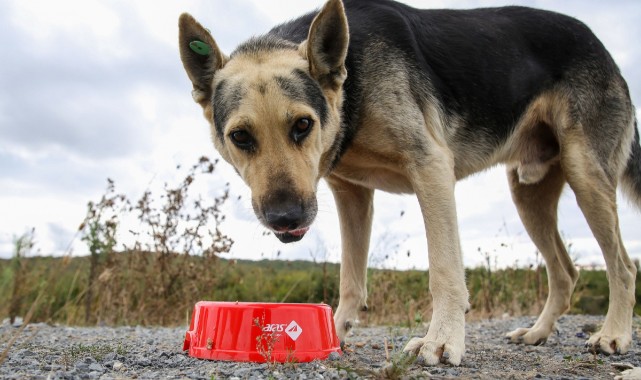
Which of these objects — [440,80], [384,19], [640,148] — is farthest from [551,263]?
[384,19]

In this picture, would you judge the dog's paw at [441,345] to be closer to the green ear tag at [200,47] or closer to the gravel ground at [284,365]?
the gravel ground at [284,365]

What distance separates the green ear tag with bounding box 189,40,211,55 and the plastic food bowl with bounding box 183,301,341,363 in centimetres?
168

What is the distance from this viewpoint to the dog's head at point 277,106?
11.6 ft

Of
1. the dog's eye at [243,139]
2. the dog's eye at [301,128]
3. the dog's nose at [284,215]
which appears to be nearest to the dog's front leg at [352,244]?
the dog's eye at [301,128]

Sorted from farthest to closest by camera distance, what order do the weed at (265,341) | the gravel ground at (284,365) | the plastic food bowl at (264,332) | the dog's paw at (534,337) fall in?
the dog's paw at (534,337) → the plastic food bowl at (264,332) → the weed at (265,341) → the gravel ground at (284,365)

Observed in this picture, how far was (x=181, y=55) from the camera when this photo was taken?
419 cm

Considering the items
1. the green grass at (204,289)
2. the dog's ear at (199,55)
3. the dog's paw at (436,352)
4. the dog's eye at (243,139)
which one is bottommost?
the dog's paw at (436,352)

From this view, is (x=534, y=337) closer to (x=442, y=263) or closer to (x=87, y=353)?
(x=442, y=263)

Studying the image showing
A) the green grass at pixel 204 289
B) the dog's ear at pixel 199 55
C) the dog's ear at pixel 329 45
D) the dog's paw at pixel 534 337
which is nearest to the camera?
the dog's ear at pixel 329 45

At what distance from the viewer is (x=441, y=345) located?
3.65 metres

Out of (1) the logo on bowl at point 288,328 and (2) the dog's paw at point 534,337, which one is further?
(2) the dog's paw at point 534,337

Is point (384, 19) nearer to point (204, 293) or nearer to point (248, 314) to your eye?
point (248, 314)

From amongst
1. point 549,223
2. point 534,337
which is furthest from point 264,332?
point 549,223

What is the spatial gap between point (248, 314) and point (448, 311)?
1210 mm
